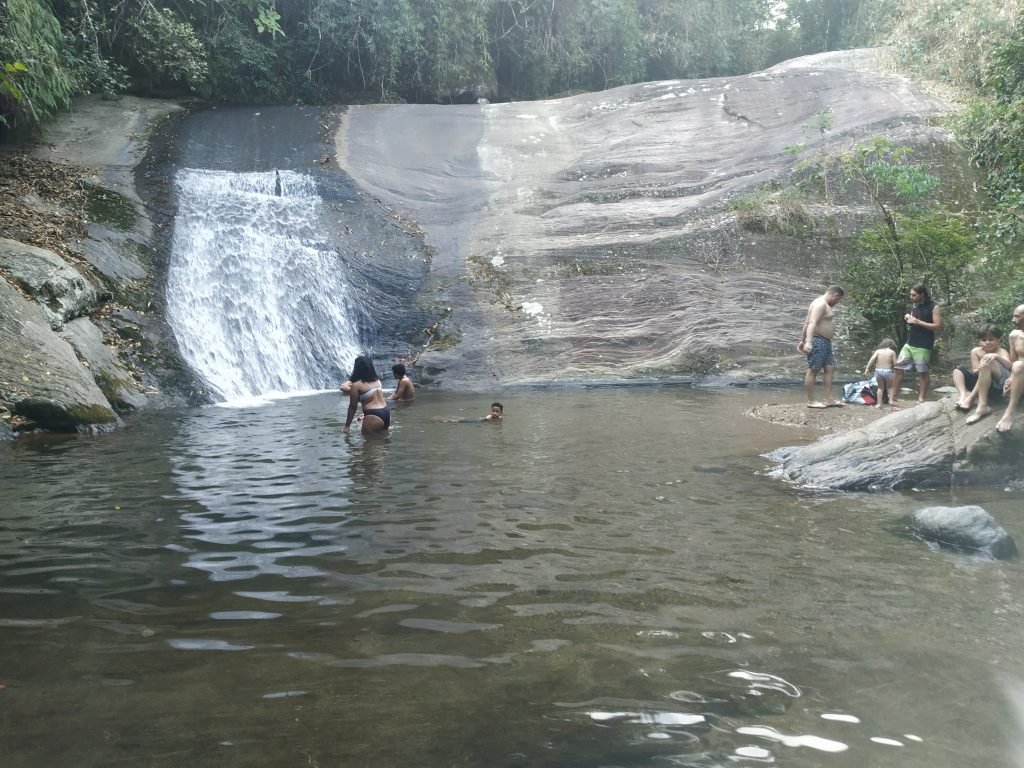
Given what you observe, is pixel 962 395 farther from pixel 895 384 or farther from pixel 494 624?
pixel 494 624

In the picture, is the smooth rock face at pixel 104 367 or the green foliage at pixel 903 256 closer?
the smooth rock face at pixel 104 367

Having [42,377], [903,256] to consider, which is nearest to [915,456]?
[42,377]

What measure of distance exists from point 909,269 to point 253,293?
41.7 feet

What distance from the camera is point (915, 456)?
22.4 ft

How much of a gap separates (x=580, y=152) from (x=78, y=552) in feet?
64.6

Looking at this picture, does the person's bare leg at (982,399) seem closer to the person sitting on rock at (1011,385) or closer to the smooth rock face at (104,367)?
the person sitting on rock at (1011,385)

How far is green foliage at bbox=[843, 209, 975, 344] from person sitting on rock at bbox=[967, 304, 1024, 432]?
7892mm

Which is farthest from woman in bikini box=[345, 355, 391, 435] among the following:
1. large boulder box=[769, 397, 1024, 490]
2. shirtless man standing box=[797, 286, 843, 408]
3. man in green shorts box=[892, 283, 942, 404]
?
man in green shorts box=[892, 283, 942, 404]

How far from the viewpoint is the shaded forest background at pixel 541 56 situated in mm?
14773

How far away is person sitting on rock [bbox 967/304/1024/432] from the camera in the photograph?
697 centimetres

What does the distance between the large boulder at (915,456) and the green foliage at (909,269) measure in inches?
333

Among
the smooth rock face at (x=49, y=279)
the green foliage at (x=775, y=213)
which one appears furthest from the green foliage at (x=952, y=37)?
the smooth rock face at (x=49, y=279)

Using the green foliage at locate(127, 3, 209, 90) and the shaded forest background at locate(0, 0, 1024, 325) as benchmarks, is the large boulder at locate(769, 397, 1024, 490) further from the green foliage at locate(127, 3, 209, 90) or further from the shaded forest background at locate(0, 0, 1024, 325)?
the green foliage at locate(127, 3, 209, 90)

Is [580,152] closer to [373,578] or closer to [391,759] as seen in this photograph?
[373,578]
